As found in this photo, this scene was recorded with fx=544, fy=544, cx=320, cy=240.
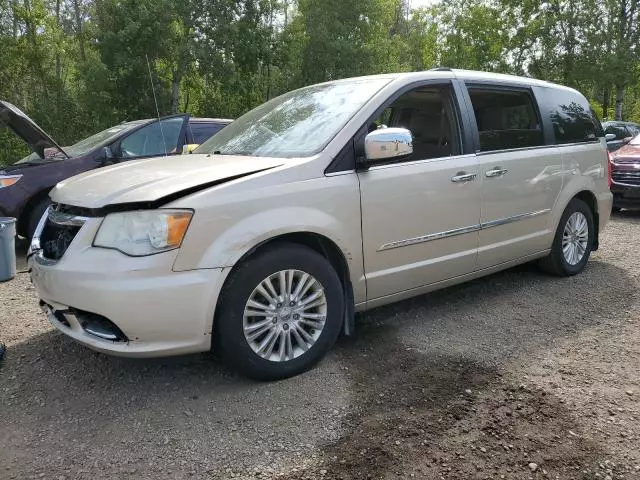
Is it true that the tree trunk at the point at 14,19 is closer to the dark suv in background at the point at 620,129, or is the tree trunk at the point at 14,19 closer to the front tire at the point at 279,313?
the dark suv in background at the point at 620,129

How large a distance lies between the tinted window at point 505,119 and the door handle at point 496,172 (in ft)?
0.55

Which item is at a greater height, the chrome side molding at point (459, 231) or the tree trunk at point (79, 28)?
the tree trunk at point (79, 28)

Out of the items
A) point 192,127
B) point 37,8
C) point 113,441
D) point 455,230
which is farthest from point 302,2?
point 113,441

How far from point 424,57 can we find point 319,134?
1167 inches

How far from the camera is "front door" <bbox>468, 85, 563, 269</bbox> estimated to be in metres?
4.20

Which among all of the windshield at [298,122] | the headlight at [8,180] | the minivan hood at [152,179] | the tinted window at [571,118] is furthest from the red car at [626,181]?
the headlight at [8,180]

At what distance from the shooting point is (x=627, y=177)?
914cm

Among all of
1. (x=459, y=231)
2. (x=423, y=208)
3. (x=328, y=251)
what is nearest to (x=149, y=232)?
(x=328, y=251)

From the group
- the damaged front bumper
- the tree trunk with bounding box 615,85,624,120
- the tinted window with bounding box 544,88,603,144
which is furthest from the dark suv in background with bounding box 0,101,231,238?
the tree trunk with bounding box 615,85,624,120

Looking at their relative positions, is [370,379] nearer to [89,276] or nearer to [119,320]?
[119,320]

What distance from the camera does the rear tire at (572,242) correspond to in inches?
199

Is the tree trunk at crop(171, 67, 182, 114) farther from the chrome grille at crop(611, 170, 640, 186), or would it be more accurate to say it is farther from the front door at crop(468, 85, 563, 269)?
the front door at crop(468, 85, 563, 269)

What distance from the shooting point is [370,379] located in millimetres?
3203

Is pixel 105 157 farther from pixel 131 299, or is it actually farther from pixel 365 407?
pixel 365 407
